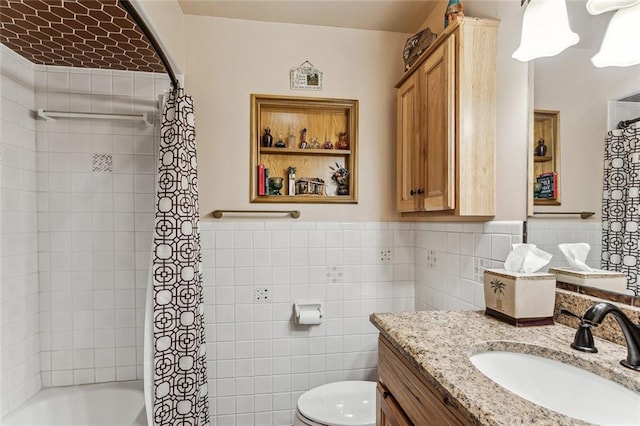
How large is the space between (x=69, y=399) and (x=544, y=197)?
2.53 metres

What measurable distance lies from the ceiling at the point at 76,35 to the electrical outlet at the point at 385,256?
1.75 metres

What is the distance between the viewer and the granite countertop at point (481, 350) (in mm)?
→ 624

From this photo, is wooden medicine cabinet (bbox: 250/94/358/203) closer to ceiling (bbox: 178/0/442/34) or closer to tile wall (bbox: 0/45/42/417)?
ceiling (bbox: 178/0/442/34)

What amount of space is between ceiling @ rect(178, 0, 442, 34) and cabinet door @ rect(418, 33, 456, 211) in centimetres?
50

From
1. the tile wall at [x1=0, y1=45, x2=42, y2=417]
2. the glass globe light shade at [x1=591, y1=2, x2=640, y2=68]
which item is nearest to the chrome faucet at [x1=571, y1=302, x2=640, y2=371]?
the glass globe light shade at [x1=591, y1=2, x2=640, y2=68]

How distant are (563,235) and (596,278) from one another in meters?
0.18

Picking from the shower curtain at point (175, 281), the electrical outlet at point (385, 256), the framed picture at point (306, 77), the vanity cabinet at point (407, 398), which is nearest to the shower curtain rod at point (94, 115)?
the shower curtain at point (175, 281)

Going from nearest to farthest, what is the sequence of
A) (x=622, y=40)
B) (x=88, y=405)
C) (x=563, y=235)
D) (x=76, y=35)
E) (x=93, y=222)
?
(x=622, y=40)
(x=563, y=235)
(x=76, y=35)
(x=88, y=405)
(x=93, y=222)

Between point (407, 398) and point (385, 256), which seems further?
point (385, 256)

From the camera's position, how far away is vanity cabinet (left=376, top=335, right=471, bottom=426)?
76 centimetres

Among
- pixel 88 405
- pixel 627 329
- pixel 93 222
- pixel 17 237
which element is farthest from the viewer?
pixel 93 222

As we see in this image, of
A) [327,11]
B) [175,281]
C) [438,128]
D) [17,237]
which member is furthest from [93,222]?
[438,128]

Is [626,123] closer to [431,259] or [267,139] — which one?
[431,259]

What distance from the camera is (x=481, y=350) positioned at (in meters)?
0.94
